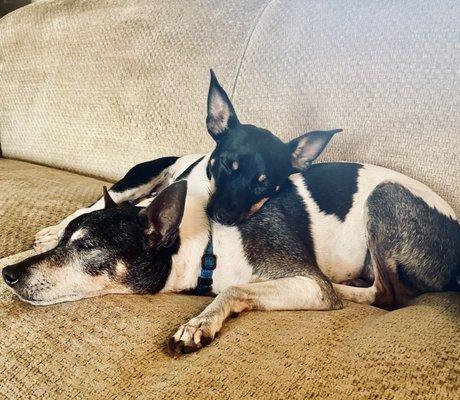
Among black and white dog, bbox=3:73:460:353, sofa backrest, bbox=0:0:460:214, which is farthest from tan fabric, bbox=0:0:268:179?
black and white dog, bbox=3:73:460:353

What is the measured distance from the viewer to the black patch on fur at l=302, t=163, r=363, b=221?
1608 millimetres

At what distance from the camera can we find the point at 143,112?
214cm

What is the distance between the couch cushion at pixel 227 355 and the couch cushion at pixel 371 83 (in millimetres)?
539

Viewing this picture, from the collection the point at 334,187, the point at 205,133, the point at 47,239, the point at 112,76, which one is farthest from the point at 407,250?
the point at 112,76

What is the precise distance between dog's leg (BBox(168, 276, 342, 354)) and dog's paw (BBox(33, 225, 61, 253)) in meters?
0.57

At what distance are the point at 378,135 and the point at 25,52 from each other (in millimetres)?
1858

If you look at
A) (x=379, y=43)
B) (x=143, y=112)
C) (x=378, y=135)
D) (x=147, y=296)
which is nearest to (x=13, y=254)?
(x=147, y=296)

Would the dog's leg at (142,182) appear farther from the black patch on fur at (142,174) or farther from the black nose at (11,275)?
the black nose at (11,275)

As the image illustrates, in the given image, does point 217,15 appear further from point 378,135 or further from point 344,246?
point 344,246

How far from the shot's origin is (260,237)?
1504 millimetres

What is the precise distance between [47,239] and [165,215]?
0.46 meters

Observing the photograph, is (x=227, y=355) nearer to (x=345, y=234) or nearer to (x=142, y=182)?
(x=345, y=234)

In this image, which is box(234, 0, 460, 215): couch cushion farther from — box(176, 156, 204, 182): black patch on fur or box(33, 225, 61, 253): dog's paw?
box(33, 225, 61, 253): dog's paw

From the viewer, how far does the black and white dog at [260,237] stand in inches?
51.4
